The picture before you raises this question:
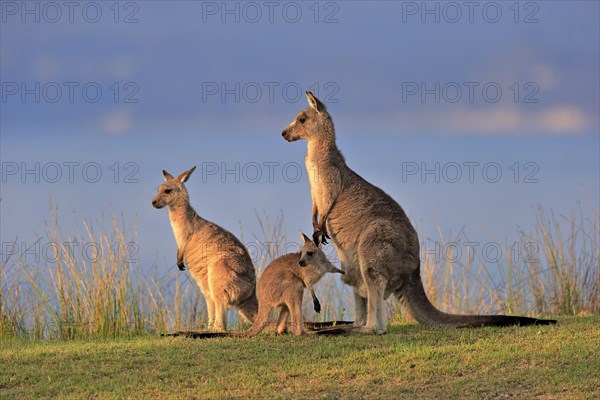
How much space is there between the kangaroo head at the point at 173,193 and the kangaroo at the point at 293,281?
3.12 m

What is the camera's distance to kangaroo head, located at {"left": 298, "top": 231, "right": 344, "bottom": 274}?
35.4ft

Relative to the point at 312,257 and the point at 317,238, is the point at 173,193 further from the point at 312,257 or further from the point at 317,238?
the point at 312,257

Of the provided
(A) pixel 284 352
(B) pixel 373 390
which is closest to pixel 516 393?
(B) pixel 373 390

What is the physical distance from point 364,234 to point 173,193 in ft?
11.9

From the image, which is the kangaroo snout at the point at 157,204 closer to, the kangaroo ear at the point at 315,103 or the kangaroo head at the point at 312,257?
the kangaroo ear at the point at 315,103

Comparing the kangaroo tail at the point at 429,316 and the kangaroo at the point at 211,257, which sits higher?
the kangaroo at the point at 211,257

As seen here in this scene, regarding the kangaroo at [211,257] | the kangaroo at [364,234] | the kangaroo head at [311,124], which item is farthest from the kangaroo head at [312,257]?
the kangaroo head at [311,124]

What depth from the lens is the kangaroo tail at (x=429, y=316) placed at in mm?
11625

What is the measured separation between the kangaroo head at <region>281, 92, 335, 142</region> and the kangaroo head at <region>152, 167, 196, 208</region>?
2034 millimetres

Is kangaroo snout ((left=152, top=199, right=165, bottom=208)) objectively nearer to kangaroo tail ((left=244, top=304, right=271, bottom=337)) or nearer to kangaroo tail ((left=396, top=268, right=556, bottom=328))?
kangaroo tail ((left=244, top=304, right=271, bottom=337))

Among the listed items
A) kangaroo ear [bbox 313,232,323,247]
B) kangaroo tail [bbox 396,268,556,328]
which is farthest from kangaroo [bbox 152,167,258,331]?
kangaroo tail [bbox 396,268,556,328]

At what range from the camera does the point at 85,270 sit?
44.1 ft

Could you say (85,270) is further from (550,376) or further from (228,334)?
(550,376)

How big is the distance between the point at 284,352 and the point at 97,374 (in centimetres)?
209
